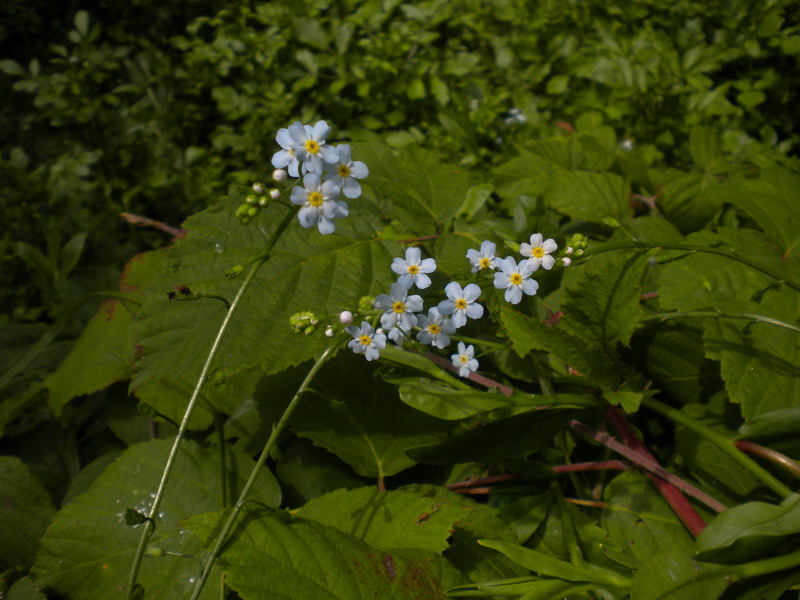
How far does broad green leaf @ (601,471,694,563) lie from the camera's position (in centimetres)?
150

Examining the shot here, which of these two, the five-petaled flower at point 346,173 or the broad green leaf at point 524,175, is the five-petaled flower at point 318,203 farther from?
the broad green leaf at point 524,175

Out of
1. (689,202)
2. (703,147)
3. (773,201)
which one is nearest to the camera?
(773,201)

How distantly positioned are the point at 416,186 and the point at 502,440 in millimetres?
864

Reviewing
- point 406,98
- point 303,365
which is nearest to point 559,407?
point 303,365

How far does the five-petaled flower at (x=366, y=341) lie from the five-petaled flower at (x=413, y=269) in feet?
0.42

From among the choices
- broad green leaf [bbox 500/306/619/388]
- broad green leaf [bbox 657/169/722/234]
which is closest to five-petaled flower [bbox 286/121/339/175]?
broad green leaf [bbox 500/306/619/388]

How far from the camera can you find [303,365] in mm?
1769

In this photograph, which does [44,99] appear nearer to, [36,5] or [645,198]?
[36,5]

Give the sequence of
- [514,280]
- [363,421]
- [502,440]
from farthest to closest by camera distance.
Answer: [363,421]
[502,440]
[514,280]

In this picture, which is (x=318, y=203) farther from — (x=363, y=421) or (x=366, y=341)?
(x=363, y=421)

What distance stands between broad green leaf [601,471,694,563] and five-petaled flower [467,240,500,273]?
682 mm

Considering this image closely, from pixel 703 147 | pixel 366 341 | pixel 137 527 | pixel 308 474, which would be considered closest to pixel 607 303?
pixel 366 341

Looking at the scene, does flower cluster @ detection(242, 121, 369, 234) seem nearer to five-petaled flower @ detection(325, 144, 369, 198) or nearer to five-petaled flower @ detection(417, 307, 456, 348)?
five-petaled flower @ detection(325, 144, 369, 198)

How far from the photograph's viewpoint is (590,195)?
2162mm
